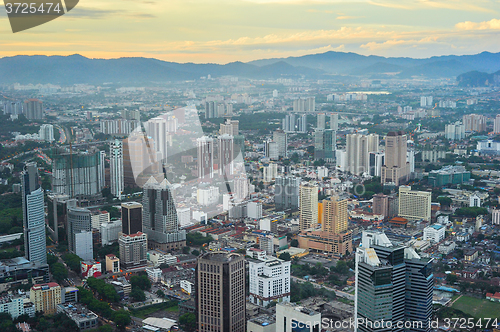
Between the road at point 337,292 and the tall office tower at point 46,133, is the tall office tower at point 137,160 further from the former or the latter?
the road at point 337,292

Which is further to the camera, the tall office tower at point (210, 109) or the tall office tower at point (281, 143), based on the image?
the tall office tower at point (210, 109)

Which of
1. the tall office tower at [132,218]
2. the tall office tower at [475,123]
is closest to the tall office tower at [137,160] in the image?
the tall office tower at [132,218]

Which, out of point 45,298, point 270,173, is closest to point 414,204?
point 270,173

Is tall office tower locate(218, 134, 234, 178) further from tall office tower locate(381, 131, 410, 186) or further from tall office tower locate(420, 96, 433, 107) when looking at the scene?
tall office tower locate(420, 96, 433, 107)

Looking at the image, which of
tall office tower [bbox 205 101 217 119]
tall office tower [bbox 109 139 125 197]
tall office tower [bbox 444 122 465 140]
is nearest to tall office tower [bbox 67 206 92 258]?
tall office tower [bbox 109 139 125 197]

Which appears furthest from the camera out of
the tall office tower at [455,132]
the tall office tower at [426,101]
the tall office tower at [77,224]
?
the tall office tower at [426,101]

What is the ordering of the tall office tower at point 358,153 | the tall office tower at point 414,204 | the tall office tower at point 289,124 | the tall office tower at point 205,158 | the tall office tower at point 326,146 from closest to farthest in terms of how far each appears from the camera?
the tall office tower at point 414,204
the tall office tower at point 205,158
the tall office tower at point 358,153
the tall office tower at point 326,146
the tall office tower at point 289,124

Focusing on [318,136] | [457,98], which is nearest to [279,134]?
[318,136]
